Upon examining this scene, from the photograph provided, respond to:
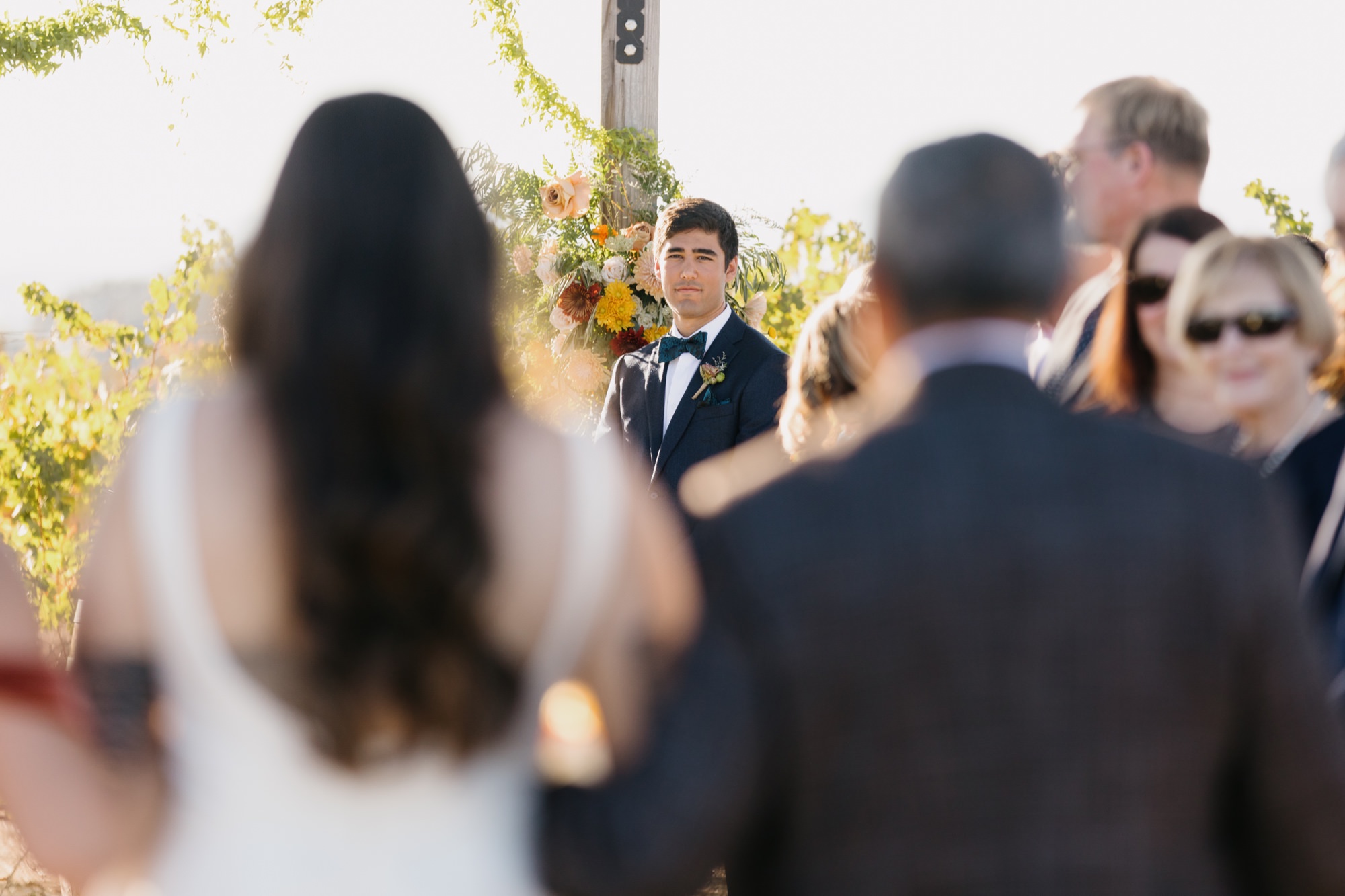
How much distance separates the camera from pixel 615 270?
215 inches

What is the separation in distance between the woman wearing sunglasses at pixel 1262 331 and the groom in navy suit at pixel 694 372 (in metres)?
1.98

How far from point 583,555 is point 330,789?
0.39 meters

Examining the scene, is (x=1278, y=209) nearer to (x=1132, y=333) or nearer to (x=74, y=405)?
(x=1132, y=333)

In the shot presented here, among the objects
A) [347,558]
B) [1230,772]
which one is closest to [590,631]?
[347,558]

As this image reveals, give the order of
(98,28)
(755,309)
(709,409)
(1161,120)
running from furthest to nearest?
(98,28) < (755,309) < (709,409) < (1161,120)

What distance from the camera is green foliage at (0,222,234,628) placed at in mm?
3725

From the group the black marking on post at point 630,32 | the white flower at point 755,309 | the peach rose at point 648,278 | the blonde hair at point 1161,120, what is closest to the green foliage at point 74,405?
the peach rose at point 648,278

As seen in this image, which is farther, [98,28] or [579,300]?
[98,28]

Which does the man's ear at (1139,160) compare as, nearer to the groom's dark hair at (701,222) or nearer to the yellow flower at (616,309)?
the groom's dark hair at (701,222)

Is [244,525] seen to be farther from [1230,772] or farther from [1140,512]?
[1230,772]

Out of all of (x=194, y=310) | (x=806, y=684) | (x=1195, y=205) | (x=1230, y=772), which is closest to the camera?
(x=806, y=684)

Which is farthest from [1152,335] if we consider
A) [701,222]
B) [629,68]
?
[629,68]

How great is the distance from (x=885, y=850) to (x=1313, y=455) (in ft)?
4.63

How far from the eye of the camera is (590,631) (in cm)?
131
